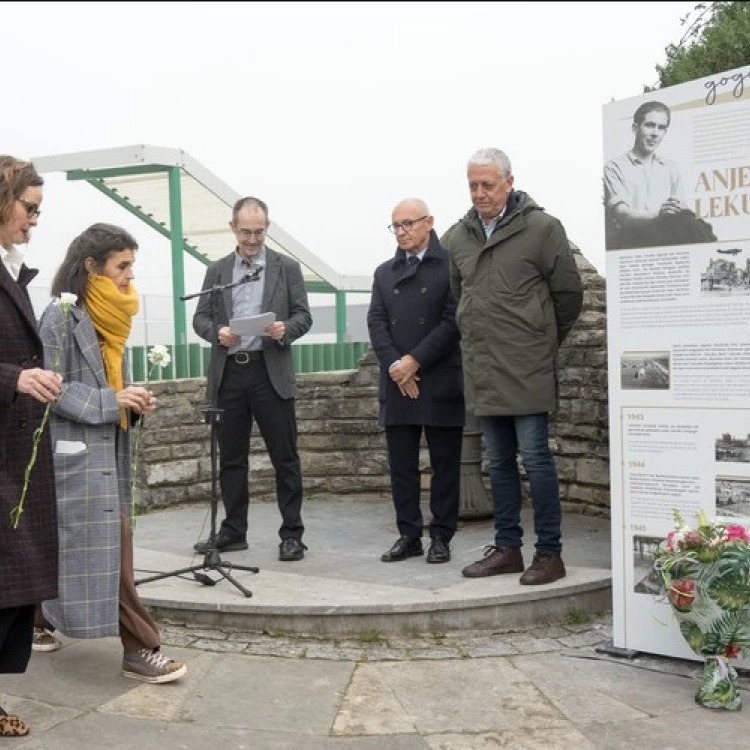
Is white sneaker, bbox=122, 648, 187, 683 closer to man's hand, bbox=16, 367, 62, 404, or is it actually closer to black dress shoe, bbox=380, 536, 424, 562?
man's hand, bbox=16, 367, 62, 404

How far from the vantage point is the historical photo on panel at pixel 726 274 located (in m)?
3.88

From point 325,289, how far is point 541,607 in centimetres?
853

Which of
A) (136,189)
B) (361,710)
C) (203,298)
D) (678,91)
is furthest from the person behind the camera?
(136,189)

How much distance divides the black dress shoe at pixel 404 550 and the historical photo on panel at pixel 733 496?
6.51 ft

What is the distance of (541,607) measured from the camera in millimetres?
4766

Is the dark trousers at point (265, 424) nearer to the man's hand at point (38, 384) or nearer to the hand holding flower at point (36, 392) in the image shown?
the hand holding flower at point (36, 392)

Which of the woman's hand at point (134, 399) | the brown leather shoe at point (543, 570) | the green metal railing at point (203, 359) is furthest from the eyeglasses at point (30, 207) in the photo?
the green metal railing at point (203, 359)

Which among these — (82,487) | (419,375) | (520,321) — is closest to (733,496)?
(520,321)

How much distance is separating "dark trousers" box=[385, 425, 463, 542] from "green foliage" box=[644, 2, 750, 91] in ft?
7.28

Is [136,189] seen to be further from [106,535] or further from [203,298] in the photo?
[106,535]

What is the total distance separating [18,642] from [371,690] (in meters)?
1.31

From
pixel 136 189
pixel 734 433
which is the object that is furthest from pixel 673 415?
pixel 136 189

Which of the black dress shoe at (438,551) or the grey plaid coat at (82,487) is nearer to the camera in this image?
the grey plaid coat at (82,487)

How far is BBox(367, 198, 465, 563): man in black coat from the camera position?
17.7 feet
